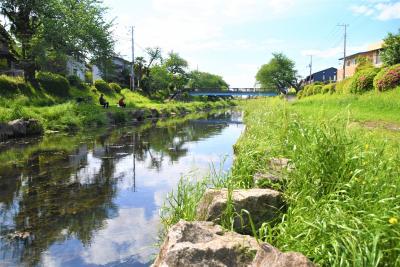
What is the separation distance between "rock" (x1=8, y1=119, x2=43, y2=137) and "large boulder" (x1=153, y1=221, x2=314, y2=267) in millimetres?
21434

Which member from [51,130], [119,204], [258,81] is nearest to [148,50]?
[258,81]

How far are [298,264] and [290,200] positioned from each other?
96.2 inches

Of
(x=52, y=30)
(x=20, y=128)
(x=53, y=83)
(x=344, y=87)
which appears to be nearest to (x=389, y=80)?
(x=344, y=87)

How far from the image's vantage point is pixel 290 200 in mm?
5965

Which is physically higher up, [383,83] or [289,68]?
[289,68]

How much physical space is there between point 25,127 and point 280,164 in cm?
2075

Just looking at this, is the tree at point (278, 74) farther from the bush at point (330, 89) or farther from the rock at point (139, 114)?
the rock at point (139, 114)

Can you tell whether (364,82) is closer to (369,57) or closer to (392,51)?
(392,51)

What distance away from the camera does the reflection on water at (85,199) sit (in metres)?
7.25

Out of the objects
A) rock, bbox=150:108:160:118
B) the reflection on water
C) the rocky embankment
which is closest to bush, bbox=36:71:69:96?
rock, bbox=150:108:160:118

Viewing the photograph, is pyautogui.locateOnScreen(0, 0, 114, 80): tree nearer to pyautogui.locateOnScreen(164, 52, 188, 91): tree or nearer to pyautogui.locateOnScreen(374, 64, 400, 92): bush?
pyautogui.locateOnScreen(374, 64, 400, 92): bush

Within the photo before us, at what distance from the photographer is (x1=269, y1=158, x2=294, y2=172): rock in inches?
266

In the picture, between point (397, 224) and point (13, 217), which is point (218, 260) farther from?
point (13, 217)

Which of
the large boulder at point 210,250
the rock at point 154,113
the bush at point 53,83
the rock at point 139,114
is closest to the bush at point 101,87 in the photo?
the bush at point 53,83
